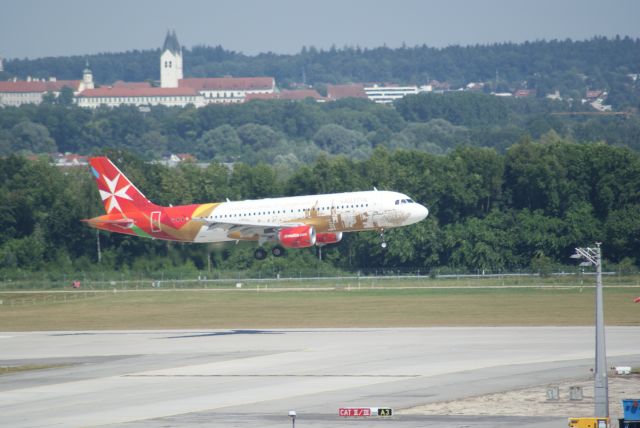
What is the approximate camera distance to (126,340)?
7856cm

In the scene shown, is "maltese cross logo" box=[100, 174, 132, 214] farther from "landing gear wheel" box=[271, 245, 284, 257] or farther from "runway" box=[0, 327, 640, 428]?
"runway" box=[0, 327, 640, 428]

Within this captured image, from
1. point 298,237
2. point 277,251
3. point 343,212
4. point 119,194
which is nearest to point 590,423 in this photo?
point 298,237

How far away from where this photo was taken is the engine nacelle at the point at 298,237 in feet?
300

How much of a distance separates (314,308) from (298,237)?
5.50 metres

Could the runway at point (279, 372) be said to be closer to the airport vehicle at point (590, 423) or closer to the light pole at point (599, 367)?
the light pole at point (599, 367)

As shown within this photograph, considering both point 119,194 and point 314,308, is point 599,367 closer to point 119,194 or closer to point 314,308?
point 314,308

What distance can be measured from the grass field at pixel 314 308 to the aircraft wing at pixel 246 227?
517 cm

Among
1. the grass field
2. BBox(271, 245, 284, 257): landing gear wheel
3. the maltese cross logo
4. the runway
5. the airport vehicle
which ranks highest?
the maltese cross logo

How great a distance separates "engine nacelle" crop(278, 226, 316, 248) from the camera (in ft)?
300

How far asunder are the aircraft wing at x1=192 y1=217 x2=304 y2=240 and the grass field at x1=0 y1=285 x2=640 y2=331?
17.0 ft

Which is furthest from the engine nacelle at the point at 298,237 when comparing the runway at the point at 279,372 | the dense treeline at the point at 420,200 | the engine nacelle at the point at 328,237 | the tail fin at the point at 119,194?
the dense treeline at the point at 420,200

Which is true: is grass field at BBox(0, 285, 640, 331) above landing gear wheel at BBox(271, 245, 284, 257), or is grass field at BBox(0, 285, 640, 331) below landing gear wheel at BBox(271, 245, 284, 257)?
below

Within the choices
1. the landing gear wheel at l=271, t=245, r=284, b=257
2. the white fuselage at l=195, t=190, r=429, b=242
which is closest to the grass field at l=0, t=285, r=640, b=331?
the landing gear wheel at l=271, t=245, r=284, b=257

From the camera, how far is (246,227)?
312ft
